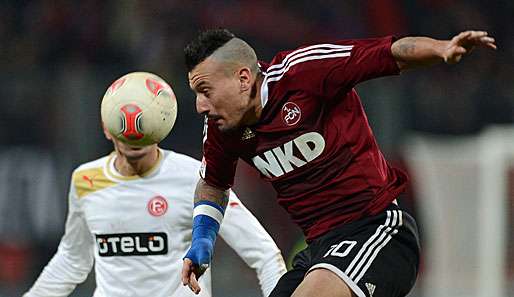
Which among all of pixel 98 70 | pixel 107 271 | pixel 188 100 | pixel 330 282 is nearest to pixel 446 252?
pixel 188 100

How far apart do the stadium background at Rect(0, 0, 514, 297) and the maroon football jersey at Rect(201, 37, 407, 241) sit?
438 centimetres

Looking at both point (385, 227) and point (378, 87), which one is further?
point (378, 87)

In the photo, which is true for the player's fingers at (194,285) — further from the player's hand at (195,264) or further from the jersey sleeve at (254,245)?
the jersey sleeve at (254,245)

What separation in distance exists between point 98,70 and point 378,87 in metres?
2.37

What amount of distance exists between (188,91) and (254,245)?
13.6ft

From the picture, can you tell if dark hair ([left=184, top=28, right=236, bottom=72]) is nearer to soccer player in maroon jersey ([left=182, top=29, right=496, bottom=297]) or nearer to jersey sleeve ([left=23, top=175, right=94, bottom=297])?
soccer player in maroon jersey ([left=182, top=29, right=496, bottom=297])

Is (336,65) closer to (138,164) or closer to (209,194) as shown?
(209,194)

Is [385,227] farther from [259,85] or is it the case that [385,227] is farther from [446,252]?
[446,252]

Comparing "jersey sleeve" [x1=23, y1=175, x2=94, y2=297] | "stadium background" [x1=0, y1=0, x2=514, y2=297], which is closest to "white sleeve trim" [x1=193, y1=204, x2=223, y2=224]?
"jersey sleeve" [x1=23, y1=175, x2=94, y2=297]

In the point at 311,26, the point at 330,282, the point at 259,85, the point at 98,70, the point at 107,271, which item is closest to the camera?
the point at 330,282

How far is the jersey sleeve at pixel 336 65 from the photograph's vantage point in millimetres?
4117

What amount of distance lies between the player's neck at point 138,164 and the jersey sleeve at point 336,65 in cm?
100

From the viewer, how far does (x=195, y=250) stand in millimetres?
4516

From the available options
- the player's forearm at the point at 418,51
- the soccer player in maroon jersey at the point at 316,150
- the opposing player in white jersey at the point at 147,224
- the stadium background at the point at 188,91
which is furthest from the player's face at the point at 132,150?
the stadium background at the point at 188,91
